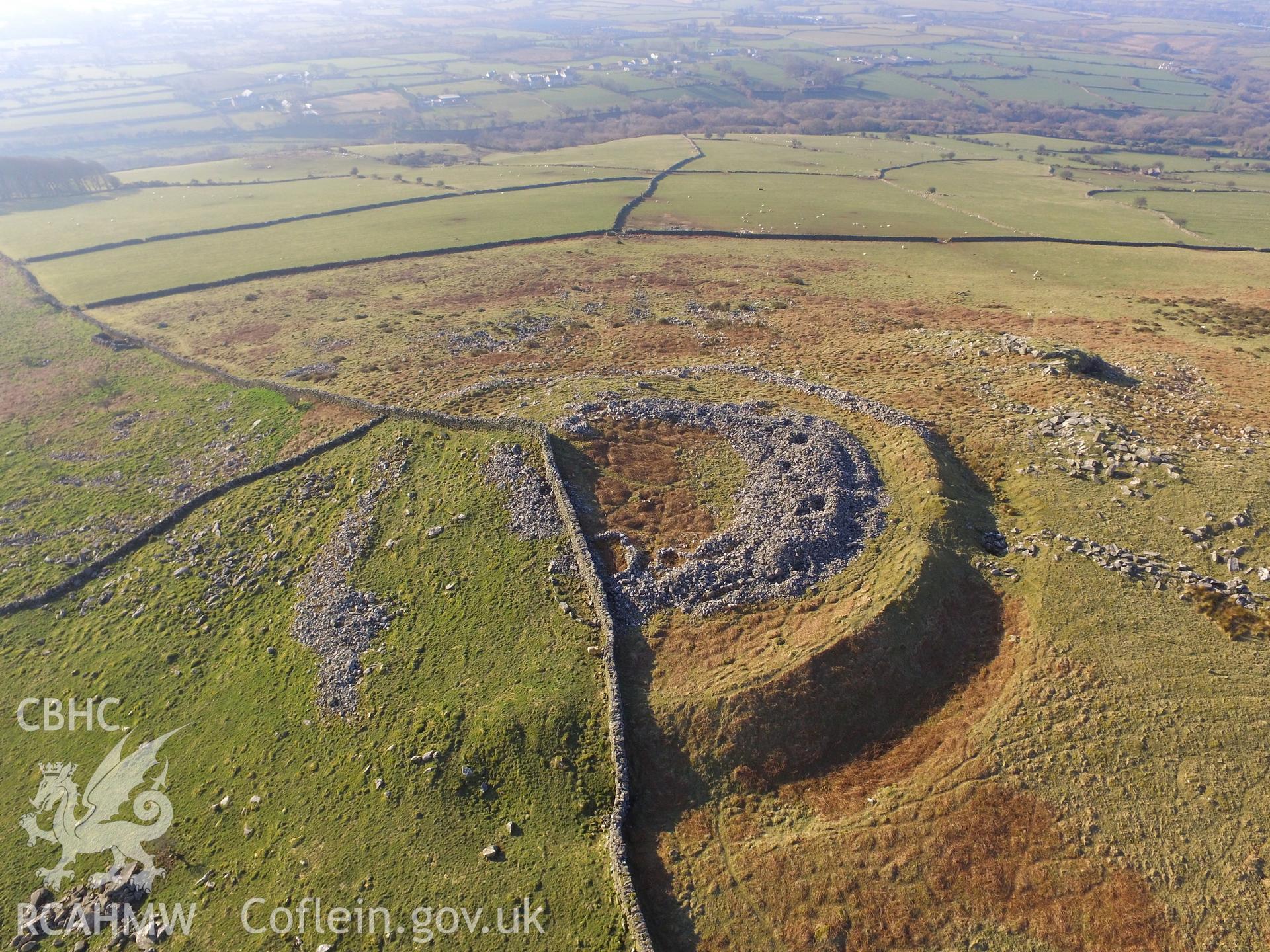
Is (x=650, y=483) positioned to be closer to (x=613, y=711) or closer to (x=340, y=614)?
(x=613, y=711)

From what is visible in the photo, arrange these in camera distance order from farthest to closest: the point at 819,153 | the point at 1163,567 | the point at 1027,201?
1. the point at 819,153
2. the point at 1027,201
3. the point at 1163,567

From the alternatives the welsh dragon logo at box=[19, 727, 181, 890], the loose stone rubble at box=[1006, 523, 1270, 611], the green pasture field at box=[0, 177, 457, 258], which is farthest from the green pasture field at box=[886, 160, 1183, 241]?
the welsh dragon logo at box=[19, 727, 181, 890]

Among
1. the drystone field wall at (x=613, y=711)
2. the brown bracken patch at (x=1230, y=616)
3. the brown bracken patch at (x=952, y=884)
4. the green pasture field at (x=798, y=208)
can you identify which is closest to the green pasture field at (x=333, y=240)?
the green pasture field at (x=798, y=208)

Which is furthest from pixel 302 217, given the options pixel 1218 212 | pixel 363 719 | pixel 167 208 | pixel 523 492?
pixel 1218 212

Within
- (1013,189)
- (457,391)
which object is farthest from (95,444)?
(1013,189)

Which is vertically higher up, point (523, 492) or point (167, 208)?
point (167, 208)

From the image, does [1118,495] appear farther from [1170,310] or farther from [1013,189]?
[1013,189]

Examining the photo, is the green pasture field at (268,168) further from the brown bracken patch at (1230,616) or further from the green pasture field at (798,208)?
the brown bracken patch at (1230,616)
